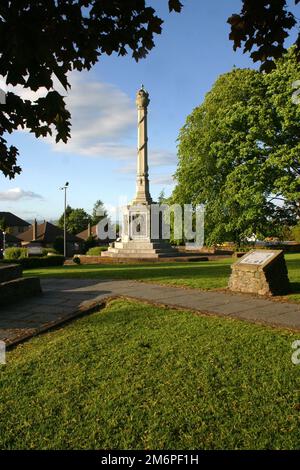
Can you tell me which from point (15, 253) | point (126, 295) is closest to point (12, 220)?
point (15, 253)

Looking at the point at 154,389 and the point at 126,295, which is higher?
the point at 126,295

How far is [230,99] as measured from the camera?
24969 mm

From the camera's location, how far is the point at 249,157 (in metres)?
21.5

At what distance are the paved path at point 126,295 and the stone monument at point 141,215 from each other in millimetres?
17648

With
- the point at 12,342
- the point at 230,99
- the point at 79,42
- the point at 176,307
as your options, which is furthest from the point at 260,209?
the point at 79,42

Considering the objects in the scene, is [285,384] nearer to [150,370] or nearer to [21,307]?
[150,370]

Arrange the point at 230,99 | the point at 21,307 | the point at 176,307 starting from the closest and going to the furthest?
1. the point at 176,307
2. the point at 21,307
3. the point at 230,99

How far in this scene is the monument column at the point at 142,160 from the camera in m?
31.2

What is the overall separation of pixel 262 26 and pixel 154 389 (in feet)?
14.7

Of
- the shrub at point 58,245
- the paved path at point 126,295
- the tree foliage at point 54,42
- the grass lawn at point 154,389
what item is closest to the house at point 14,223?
the shrub at point 58,245

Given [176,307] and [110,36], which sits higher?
[110,36]

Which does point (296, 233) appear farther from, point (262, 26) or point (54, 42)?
point (54, 42)
